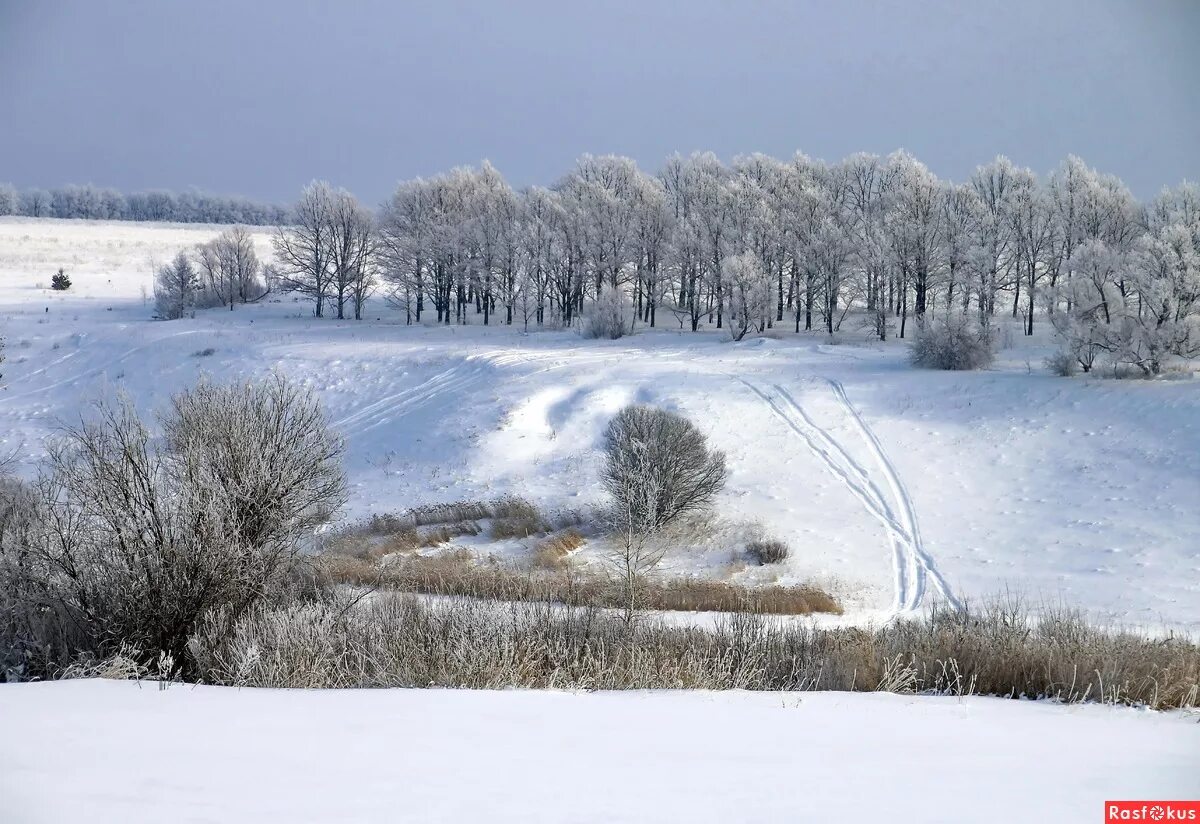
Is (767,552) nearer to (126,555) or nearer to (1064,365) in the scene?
(126,555)

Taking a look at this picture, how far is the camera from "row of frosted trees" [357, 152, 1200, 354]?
171 ft

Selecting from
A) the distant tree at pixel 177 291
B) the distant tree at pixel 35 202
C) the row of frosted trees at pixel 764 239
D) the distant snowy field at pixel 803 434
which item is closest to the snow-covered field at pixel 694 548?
the distant snowy field at pixel 803 434

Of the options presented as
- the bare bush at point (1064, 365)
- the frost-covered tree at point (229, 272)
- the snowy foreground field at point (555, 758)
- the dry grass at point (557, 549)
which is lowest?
the dry grass at point (557, 549)

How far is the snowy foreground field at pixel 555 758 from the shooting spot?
420 centimetres

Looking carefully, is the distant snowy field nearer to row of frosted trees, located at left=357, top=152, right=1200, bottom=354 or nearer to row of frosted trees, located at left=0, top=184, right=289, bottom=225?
row of frosted trees, located at left=357, top=152, right=1200, bottom=354

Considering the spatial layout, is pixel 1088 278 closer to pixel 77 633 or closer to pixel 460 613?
pixel 460 613

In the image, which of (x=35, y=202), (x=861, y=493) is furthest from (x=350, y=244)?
(x=35, y=202)

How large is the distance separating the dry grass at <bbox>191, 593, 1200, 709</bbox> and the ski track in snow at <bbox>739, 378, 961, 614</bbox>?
8795 mm

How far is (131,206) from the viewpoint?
139250 mm

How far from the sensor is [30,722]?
5410 millimetres

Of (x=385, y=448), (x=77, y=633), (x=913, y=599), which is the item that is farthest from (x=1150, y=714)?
(x=385, y=448)

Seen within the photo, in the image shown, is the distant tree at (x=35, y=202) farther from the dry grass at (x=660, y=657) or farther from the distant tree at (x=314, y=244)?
the dry grass at (x=660, y=657)

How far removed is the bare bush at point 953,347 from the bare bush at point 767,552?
67.2 ft

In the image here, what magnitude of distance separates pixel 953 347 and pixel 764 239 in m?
21.7
